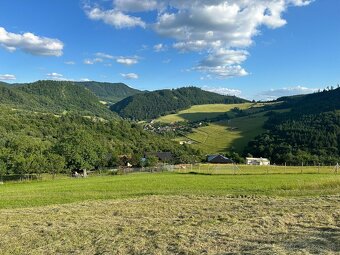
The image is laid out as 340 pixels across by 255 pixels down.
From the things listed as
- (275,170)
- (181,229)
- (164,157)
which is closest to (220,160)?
(164,157)

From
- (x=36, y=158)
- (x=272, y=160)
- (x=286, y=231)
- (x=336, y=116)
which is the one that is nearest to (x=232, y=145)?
(x=272, y=160)

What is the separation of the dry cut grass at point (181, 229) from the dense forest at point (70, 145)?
59.4 metres

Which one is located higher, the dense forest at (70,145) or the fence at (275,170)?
the dense forest at (70,145)

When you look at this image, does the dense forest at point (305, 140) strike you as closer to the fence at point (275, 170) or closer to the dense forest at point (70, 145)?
the dense forest at point (70, 145)

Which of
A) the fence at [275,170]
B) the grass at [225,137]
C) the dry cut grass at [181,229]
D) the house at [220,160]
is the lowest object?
the house at [220,160]

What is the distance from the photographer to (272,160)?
133500 millimetres

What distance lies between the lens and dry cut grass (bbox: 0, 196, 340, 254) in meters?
12.0

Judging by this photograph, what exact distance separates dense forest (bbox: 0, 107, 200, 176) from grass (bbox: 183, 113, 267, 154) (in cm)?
1904

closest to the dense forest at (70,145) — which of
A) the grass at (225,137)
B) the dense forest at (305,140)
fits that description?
the grass at (225,137)

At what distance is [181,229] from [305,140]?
432 feet

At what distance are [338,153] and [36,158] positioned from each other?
98.5 metres

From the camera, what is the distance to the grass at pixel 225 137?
164 metres

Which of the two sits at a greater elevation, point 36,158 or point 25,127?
point 25,127

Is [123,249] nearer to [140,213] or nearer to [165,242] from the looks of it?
[165,242]
